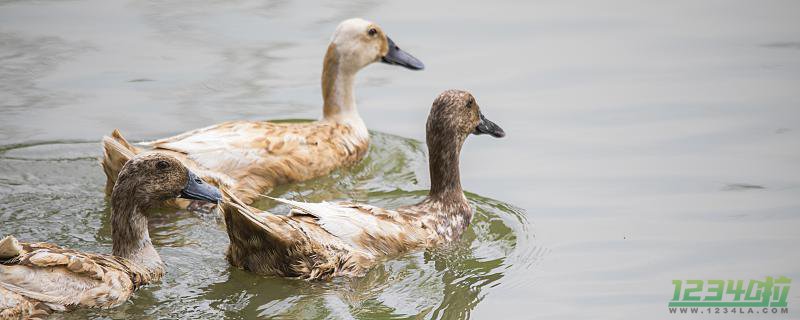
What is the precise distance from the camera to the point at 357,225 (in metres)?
8.81

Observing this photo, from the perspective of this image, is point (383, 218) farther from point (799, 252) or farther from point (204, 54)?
point (204, 54)

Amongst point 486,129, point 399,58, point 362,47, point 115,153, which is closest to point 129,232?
point 115,153

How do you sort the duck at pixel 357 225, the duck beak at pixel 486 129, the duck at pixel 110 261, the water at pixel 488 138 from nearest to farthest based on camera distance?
the duck at pixel 110 261, the duck at pixel 357 225, the water at pixel 488 138, the duck beak at pixel 486 129

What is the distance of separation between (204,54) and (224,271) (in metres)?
5.41

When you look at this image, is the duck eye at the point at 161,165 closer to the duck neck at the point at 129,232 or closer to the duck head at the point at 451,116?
the duck neck at the point at 129,232

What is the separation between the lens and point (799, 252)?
9203mm

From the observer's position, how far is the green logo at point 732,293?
334 inches

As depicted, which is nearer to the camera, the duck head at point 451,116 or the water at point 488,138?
the water at point 488,138

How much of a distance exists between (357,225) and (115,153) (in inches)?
80.7

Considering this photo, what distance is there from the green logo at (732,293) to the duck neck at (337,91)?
4166 millimetres

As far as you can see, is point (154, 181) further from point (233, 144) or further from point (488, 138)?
point (488, 138)

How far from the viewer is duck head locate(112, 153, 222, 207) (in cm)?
838

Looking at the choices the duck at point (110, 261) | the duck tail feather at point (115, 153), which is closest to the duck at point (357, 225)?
the duck at point (110, 261)

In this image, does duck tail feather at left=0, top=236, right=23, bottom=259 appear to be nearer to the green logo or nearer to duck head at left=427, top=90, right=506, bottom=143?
duck head at left=427, top=90, right=506, bottom=143
